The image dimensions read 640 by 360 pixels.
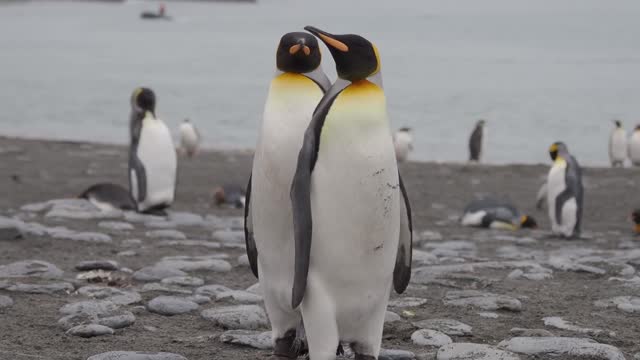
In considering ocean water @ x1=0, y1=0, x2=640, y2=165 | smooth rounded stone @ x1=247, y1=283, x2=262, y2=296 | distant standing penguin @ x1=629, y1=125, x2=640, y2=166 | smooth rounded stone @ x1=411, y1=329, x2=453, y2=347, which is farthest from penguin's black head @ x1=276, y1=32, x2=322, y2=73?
ocean water @ x1=0, y1=0, x2=640, y2=165

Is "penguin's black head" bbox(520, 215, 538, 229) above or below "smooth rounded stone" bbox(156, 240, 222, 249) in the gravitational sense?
below

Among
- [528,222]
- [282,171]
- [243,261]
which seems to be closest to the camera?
[282,171]

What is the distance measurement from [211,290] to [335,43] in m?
2.15

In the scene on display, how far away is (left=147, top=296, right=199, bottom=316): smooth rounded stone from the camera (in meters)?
4.64

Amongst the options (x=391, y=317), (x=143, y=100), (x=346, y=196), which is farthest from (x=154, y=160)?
(x=346, y=196)

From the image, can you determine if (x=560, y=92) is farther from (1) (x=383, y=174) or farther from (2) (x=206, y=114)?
(1) (x=383, y=174)

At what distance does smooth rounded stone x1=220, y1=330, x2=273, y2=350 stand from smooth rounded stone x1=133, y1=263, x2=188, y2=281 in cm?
130

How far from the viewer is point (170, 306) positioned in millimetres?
4664

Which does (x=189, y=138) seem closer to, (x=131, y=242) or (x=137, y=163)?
(x=137, y=163)

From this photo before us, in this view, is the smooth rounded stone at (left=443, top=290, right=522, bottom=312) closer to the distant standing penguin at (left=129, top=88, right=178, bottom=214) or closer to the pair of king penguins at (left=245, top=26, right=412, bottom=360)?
the pair of king penguins at (left=245, top=26, right=412, bottom=360)

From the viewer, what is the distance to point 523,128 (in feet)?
86.9

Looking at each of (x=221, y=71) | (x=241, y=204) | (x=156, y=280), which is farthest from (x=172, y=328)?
(x=221, y=71)

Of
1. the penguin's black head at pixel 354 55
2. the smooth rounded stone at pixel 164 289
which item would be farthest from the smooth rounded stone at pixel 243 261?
the penguin's black head at pixel 354 55

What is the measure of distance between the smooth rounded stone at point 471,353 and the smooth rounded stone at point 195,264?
2145 mm
